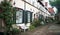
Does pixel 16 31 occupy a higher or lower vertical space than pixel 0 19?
lower

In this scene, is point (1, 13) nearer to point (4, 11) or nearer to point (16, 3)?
point (4, 11)

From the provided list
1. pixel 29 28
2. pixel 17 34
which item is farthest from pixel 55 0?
pixel 17 34

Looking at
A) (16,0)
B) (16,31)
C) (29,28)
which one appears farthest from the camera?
Answer: (29,28)

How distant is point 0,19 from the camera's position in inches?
582

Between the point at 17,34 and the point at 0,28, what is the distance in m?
2.03

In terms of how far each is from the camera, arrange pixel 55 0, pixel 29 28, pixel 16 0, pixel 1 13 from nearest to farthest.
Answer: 1. pixel 1 13
2. pixel 16 0
3. pixel 29 28
4. pixel 55 0

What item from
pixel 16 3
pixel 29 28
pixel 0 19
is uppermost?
pixel 16 3

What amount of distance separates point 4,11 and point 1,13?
0.94ft

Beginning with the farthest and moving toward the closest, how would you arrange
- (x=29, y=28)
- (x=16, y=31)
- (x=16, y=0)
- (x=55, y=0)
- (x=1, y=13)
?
(x=55, y=0) → (x=29, y=28) → (x=16, y=0) → (x=16, y=31) → (x=1, y=13)

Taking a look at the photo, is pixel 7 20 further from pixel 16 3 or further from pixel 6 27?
pixel 16 3

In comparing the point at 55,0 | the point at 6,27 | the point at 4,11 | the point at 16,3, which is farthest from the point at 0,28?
the point at 55,0

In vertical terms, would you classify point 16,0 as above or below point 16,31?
above

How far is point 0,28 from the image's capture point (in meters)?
14.7

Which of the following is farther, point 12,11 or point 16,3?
point 16,3
